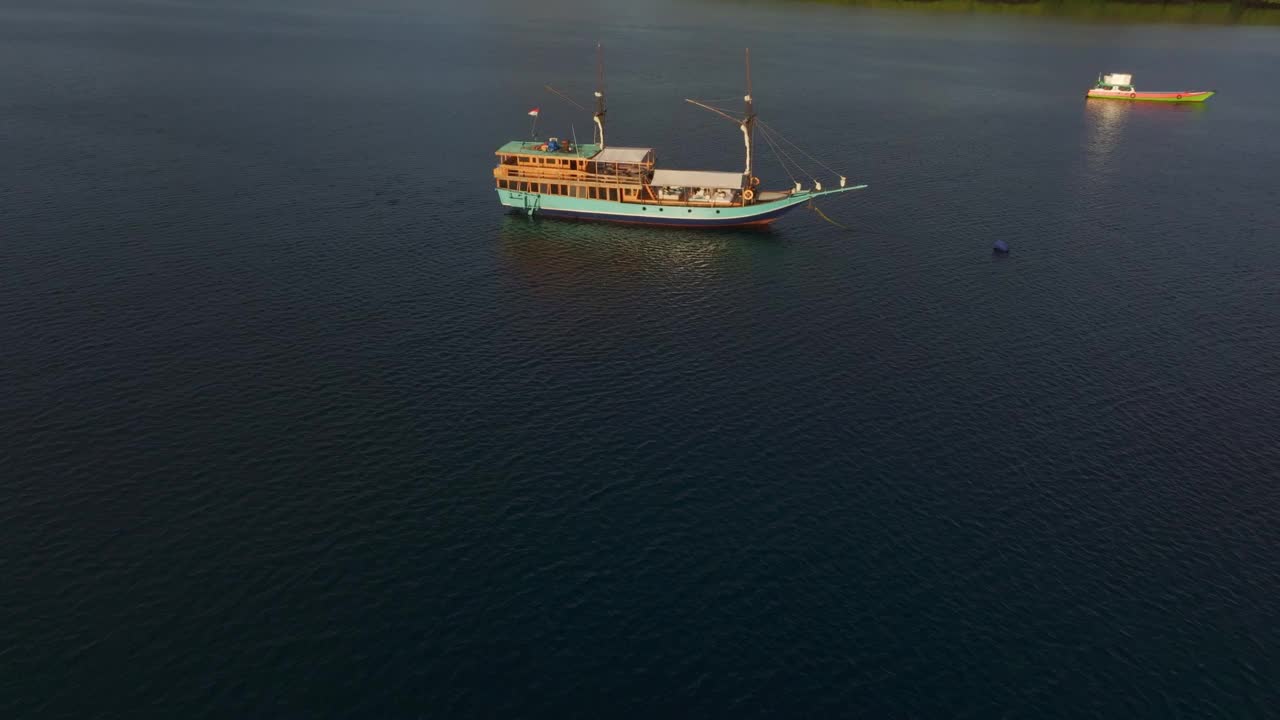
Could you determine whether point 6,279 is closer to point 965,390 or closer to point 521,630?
point 521,630

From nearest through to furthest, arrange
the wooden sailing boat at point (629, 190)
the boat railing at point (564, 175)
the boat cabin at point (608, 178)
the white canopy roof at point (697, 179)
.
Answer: the white canopy roof at point (697, 179), the wooden sailing boat at point (629, 190), the boat cabin at point (608, 178), the boat railing at point (564, 175)

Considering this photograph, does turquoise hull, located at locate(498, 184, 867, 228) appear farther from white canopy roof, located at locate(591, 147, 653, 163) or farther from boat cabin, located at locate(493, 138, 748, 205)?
white canopy roof, located at locate(591, 147, 653, 163)

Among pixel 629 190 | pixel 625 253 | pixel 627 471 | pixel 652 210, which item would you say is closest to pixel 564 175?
pixel 629 190

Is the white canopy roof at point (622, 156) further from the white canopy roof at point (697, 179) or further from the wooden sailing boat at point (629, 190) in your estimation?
the white canopy roof at point (697, 179)

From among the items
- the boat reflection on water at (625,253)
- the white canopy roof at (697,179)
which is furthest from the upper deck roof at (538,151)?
the white canopy roof at (697,179)

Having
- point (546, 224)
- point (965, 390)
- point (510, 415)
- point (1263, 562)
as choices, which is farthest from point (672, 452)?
point (546, 224)

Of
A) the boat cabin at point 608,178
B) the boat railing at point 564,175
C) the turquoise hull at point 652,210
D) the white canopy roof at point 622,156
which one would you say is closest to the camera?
the turquoise hull at point 652,210

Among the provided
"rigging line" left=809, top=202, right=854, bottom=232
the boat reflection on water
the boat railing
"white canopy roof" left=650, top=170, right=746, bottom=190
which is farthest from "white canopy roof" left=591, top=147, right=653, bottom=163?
"rigging line" left=809, top=202, right=854, bottom=232
